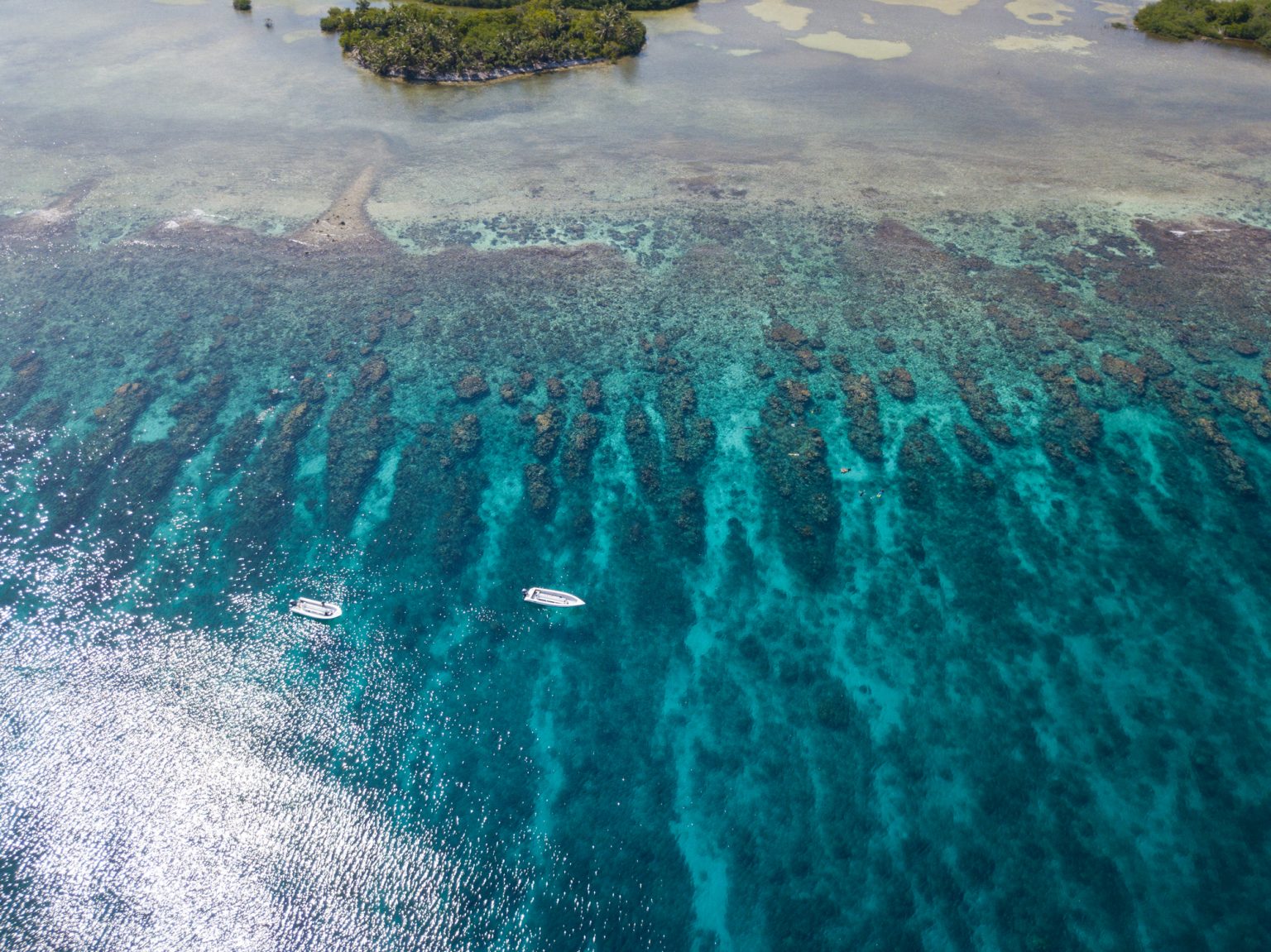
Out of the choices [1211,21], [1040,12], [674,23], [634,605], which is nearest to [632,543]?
[634,605]

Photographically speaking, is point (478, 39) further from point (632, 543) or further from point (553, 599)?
point (553, 599)

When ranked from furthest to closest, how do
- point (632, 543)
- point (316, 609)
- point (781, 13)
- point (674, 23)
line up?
point (781, 13)
point (674, 23)
point (632, 543)
point (316, 609)

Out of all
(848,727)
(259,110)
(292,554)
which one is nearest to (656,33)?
(259,110)

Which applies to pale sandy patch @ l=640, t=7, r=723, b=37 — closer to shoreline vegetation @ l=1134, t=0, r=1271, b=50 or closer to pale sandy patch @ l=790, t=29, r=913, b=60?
pale sandy patch @ l=790, t=29, r=913, b=60

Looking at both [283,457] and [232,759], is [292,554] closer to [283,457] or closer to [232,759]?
[283,457]

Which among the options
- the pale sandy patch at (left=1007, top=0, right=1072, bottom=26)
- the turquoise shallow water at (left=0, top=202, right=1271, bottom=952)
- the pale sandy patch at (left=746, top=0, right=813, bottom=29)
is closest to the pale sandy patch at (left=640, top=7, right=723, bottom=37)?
the pale sandy patch at (left=746, top=0, right=813, bottom=29)
